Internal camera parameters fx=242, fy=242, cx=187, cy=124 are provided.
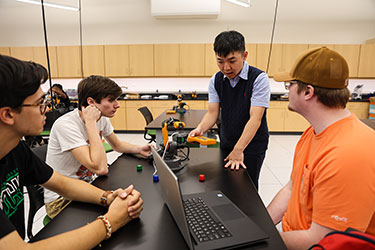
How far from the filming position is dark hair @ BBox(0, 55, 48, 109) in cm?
70

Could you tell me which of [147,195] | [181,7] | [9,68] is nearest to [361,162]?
[147,195]

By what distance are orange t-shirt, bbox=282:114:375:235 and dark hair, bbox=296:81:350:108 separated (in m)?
0.06

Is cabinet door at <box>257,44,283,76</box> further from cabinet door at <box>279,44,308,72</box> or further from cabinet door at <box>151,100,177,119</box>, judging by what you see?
cabinet door at <box>151,100,177,119</box>

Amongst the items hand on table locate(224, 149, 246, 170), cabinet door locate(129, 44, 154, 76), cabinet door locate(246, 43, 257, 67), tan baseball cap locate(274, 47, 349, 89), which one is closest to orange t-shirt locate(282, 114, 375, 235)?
tan baseball cap locate(274, 47, 349, 89)

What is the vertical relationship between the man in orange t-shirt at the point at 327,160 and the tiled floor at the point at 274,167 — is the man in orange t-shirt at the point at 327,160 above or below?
above

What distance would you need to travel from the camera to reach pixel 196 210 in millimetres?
927

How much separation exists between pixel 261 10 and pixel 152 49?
2.90 meters

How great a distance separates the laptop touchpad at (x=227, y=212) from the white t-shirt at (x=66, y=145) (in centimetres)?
87

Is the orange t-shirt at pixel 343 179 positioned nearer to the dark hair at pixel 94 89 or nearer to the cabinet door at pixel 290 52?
the dark hair at pixel 94 89

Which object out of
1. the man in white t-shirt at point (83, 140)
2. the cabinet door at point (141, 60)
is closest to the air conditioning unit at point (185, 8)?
the cabinet door at point (141, 60)

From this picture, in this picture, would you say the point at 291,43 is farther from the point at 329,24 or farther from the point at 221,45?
the point at 221,45

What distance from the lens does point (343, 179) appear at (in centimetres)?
74

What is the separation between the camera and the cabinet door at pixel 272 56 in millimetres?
5875

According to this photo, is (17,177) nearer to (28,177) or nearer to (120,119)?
(28,177)
